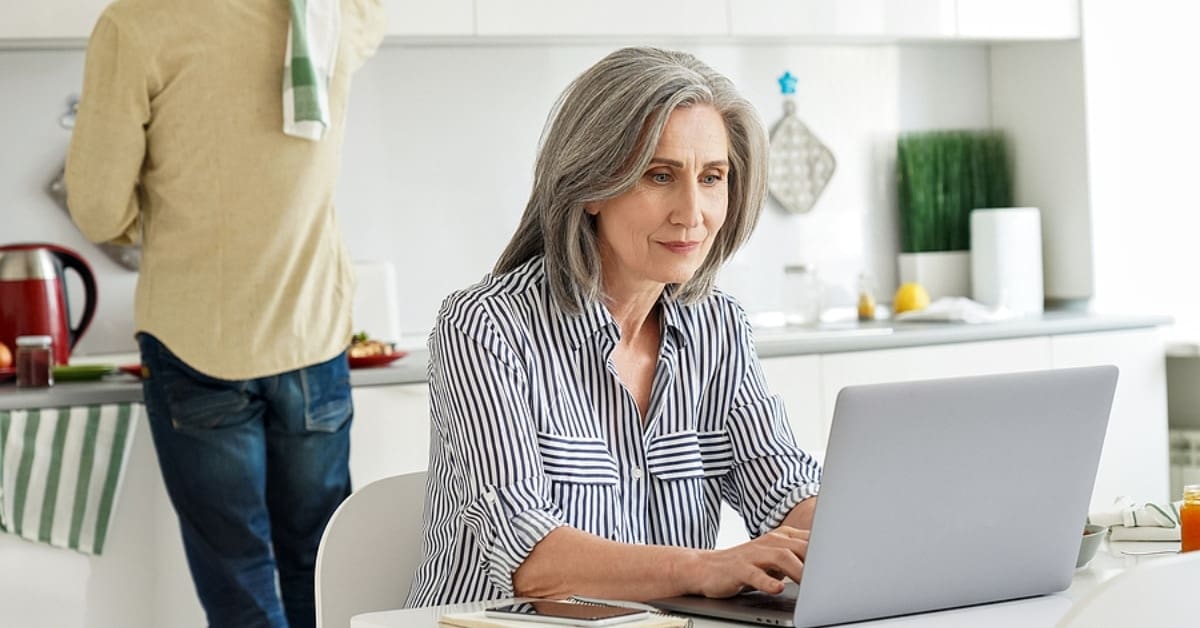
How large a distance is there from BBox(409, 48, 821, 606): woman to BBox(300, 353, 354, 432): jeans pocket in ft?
3.65

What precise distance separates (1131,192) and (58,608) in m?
2.69

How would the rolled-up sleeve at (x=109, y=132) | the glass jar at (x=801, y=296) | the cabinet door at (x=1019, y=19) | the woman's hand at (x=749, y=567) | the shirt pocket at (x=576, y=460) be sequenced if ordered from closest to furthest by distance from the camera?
1. the woman's hand at (x=749, y=567)
2. the shirt pocket at (x=576, y=460)
3. the rolled-up sleeve at (x=109, y=132)
4. the cabinet door at (x=1019, y=19)
5. the glass jar at (x=801, y=296)

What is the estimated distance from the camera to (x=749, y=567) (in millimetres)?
1391

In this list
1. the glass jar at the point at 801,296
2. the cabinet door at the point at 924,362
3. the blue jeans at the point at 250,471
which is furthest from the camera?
the glass jar at the point at 801,296

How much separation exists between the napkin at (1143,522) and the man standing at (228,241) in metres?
1.51

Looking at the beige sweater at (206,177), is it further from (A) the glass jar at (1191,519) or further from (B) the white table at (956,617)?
(A) the glass jar at (1191,519)

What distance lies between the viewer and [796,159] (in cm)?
412

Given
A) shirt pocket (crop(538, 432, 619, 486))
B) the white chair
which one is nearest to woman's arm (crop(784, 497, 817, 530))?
shirt pocket (crop(538, 432, 619, 486))

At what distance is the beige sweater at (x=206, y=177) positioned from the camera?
2672 mm

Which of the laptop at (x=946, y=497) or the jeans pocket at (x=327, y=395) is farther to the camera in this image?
the jeans pocket at (x=327, y=395)

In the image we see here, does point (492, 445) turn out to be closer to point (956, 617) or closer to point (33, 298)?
point (956, 617)

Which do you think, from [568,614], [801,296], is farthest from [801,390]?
[568,614]

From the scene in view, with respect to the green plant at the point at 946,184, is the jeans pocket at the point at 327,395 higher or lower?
lower

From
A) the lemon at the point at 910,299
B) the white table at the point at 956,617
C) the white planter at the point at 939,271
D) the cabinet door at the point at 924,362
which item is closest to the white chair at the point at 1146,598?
the white table at the point at 956,617
